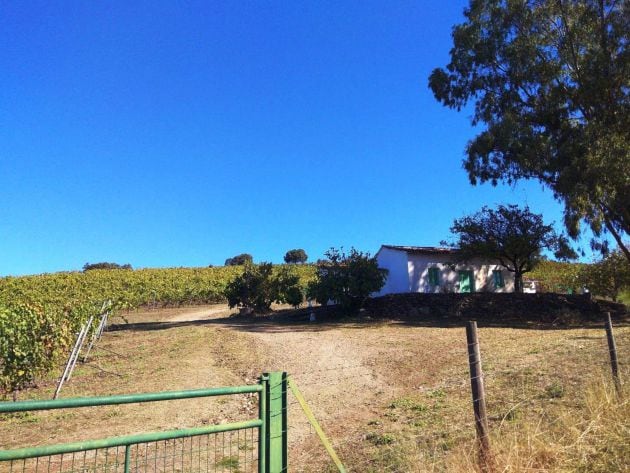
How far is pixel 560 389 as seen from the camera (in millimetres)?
7695

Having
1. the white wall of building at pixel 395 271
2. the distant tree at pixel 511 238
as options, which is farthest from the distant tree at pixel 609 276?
the white wall of building at pixel 395 271

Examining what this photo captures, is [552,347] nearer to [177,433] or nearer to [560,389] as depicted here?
[560,389]

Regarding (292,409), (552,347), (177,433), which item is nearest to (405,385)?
(292,409)

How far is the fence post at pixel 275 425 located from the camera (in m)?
3.75

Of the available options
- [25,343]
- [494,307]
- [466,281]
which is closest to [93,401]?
[25,343]

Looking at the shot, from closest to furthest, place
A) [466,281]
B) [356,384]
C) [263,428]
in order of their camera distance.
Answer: [263,428] → [356,384] → [466,281]

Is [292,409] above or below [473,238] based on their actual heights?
below

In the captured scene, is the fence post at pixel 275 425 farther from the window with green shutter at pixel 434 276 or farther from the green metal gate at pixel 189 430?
the window with green shutter at pixel 434 276

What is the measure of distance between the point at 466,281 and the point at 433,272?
310cm

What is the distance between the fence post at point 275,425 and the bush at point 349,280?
21086 mm

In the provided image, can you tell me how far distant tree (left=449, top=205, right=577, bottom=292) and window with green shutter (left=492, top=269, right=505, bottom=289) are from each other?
15.5 feet

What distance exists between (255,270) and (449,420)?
76.4 ft

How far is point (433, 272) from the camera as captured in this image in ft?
104

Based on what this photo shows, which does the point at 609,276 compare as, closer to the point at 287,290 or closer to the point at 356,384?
the point at 287,290
